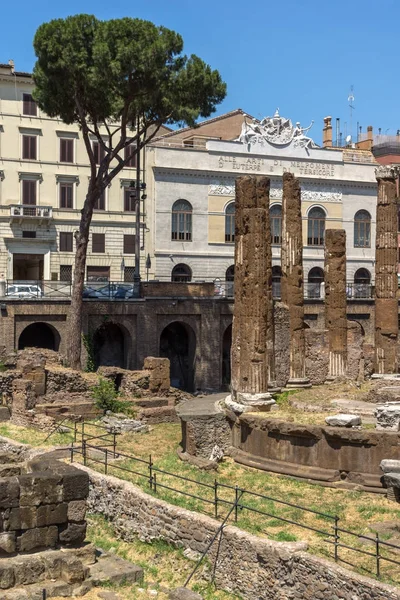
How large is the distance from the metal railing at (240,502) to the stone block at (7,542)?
A: 2.73 metres

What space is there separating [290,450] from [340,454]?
1.08 m

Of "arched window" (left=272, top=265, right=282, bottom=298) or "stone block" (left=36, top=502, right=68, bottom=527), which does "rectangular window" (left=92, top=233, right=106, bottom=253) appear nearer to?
"arched window" (left=272, top=265, right=282, bottom=298)

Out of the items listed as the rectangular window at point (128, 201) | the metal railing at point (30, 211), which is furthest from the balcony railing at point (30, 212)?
the rectangular window at point (128, 201)

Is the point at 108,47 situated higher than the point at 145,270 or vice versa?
the point at 108,47

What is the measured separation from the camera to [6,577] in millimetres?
11070

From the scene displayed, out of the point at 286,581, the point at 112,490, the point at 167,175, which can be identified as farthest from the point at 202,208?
the point at 286,581

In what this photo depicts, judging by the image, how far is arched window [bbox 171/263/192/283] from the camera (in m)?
44.6

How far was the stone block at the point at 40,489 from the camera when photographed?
11578 mm

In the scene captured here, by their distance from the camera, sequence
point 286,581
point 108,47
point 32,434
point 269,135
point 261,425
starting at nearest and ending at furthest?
point 286,581, point 261,425, point 32,434, point 108,47, point 269,135

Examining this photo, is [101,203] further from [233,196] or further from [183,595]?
[183,595]

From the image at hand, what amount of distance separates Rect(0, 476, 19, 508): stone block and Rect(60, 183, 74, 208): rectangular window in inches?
1264

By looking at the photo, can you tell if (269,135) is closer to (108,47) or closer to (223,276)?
(223,276)

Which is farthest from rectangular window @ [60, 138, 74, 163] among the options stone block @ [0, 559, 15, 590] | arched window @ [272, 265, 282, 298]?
stone block @ [0, 559, 15, 590]

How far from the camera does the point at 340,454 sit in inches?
677
